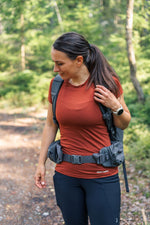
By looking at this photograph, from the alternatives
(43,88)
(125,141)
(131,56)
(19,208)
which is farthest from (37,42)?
(19,208)

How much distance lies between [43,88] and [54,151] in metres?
11.5

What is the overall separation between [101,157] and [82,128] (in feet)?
0.89

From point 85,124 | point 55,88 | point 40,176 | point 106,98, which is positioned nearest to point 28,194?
point 40,176

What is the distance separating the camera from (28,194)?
500 centimetres

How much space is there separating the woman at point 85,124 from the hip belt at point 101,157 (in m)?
0.03

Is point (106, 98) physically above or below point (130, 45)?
above

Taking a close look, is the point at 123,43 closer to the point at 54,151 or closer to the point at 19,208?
the point at 19,208

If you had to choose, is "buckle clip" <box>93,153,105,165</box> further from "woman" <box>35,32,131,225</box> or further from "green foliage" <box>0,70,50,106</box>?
"green foliage" <box>0,70,50,106</box>

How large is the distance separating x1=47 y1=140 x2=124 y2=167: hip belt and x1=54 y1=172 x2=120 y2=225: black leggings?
13 cm

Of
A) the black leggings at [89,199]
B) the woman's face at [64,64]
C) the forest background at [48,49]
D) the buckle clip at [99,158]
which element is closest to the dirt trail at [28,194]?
the black leggings at [89,199]

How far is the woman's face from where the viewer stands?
1.98m

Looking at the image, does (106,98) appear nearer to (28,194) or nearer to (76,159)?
(76,159)

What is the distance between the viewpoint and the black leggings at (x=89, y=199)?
203 cm

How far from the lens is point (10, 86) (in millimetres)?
14367
